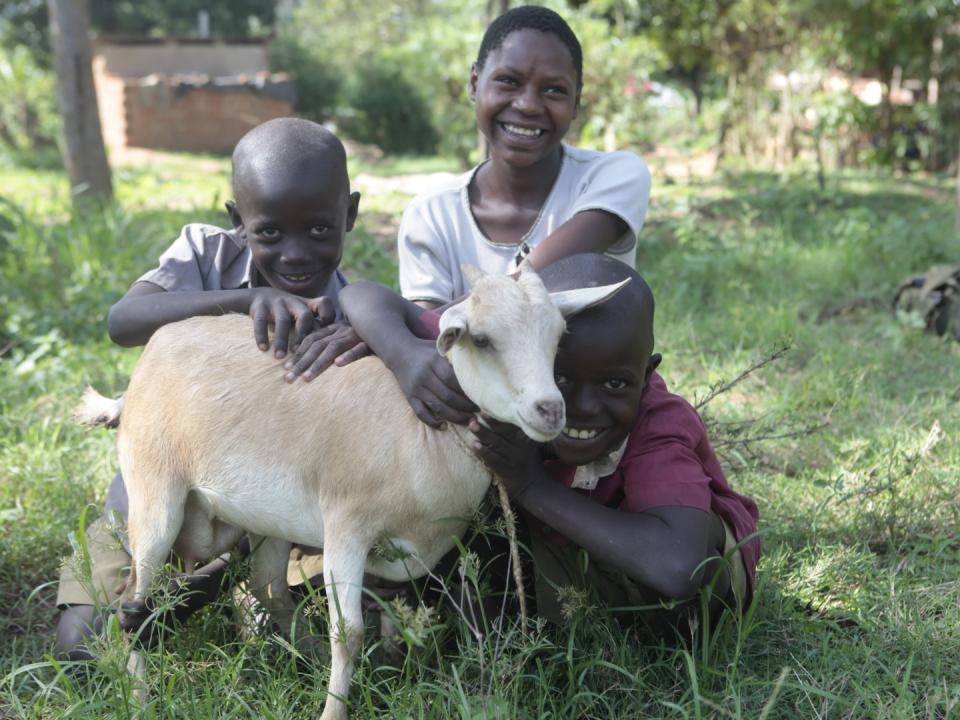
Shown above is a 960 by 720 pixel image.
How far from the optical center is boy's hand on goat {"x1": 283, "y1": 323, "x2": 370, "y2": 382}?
2264mm

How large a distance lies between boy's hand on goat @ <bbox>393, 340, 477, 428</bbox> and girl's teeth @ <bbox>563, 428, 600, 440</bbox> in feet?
0.76

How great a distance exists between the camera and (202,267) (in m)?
2.78

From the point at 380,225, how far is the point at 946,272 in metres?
4.17

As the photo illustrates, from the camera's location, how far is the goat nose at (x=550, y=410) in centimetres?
168

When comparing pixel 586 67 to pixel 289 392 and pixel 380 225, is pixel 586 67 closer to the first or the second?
pixel 380 225

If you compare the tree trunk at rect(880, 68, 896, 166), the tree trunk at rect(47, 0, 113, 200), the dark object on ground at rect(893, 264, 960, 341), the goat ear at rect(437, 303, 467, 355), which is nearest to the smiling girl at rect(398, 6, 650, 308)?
the goat ear at rect(437, 303, 467, 355)

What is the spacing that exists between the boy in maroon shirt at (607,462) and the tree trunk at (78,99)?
Answer: 6360 millimetres

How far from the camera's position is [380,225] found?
760 centimetres

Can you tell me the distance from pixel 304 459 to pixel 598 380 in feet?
2.28

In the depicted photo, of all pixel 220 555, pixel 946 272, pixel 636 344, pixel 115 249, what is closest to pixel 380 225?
pixel 115 249

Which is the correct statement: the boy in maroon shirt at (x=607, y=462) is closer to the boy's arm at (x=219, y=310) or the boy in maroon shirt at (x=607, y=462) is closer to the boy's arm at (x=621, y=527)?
the boy's arm at (x=621, y=527)

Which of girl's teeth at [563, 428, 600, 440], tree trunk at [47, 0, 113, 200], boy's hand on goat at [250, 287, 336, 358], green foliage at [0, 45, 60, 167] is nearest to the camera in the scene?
girl's teeth at [563, 428, 600, 440]

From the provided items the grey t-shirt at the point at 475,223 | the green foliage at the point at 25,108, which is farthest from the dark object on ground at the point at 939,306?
the green foliage at the point at 25,108

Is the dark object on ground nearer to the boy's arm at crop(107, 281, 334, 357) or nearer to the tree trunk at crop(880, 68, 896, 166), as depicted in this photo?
the boy's arm at crop(107, 281, 334, 357)
